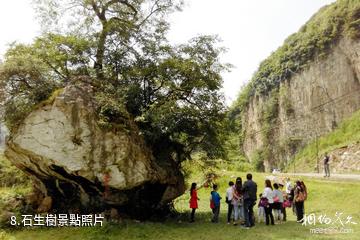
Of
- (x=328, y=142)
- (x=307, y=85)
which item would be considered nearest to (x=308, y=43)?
(x=307, y=85)

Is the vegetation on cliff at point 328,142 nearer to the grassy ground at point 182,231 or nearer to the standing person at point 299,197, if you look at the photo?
the grassy ground at point 182,231

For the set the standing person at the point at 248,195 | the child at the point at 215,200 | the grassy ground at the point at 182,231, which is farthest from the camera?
the child at the point at 215,200

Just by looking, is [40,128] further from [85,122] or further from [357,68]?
[357,68]

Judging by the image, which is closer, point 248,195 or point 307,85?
point 248,195

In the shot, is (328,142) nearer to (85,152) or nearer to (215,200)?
(215,200)

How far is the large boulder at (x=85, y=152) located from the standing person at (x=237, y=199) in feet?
10.8

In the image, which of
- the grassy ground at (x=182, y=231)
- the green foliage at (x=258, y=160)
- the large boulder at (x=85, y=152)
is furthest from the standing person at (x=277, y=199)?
the green foliage at (x=258, y=160)

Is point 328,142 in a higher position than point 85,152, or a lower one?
higher

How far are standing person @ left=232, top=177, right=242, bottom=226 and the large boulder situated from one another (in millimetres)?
3304

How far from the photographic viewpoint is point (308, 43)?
168 feet

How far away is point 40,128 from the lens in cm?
1451

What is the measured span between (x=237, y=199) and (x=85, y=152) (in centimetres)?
598

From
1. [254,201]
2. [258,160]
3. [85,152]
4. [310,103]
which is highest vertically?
[310,103]

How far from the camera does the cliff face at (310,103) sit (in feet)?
154
